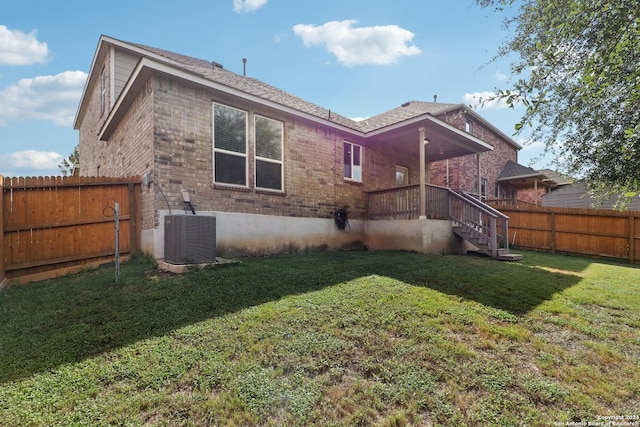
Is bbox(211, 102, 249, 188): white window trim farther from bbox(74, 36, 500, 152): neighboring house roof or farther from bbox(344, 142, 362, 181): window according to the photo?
bbox(344, 142, 362, 181): window

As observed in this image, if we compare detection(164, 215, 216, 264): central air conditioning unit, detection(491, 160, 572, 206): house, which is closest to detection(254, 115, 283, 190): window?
detection(164, 215, 216, 264): central air conditioning unit

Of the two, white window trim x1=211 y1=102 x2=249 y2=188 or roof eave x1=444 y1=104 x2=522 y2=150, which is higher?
roof eave x1=444 y1=104 x2=522 y2=150

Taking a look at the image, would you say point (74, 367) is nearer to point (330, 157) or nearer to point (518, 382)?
point (518, 382)

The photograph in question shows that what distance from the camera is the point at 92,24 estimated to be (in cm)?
909

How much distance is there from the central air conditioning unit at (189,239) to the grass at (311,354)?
763 millimetres

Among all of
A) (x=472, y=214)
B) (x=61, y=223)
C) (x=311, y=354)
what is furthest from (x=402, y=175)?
(x=61, y=223)

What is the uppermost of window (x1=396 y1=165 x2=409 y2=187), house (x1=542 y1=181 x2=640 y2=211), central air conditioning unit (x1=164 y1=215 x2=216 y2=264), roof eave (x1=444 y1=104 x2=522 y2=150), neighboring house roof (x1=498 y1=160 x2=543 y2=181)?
roof eave (x1=444 y1=104 x2=522 y2=150)

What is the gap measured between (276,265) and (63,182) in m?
4.67

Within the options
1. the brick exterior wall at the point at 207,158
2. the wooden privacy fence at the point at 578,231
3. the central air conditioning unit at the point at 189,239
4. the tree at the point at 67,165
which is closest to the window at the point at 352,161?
the brick exterior wall at the point at 207,158

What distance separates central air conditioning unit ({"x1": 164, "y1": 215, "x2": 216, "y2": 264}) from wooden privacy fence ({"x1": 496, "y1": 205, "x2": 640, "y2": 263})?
11.4 metres

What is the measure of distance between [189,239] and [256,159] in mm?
3131

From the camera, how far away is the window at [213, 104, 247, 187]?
7207 mm

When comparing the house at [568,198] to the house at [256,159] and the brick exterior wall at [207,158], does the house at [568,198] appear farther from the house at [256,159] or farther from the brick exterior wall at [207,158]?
the brick exterior wall at [207,158]

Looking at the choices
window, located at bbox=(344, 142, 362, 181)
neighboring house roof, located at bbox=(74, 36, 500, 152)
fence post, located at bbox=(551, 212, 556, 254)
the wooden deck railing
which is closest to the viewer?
neighboring house roof, located at bbox=(74, 36, 500, 152)
